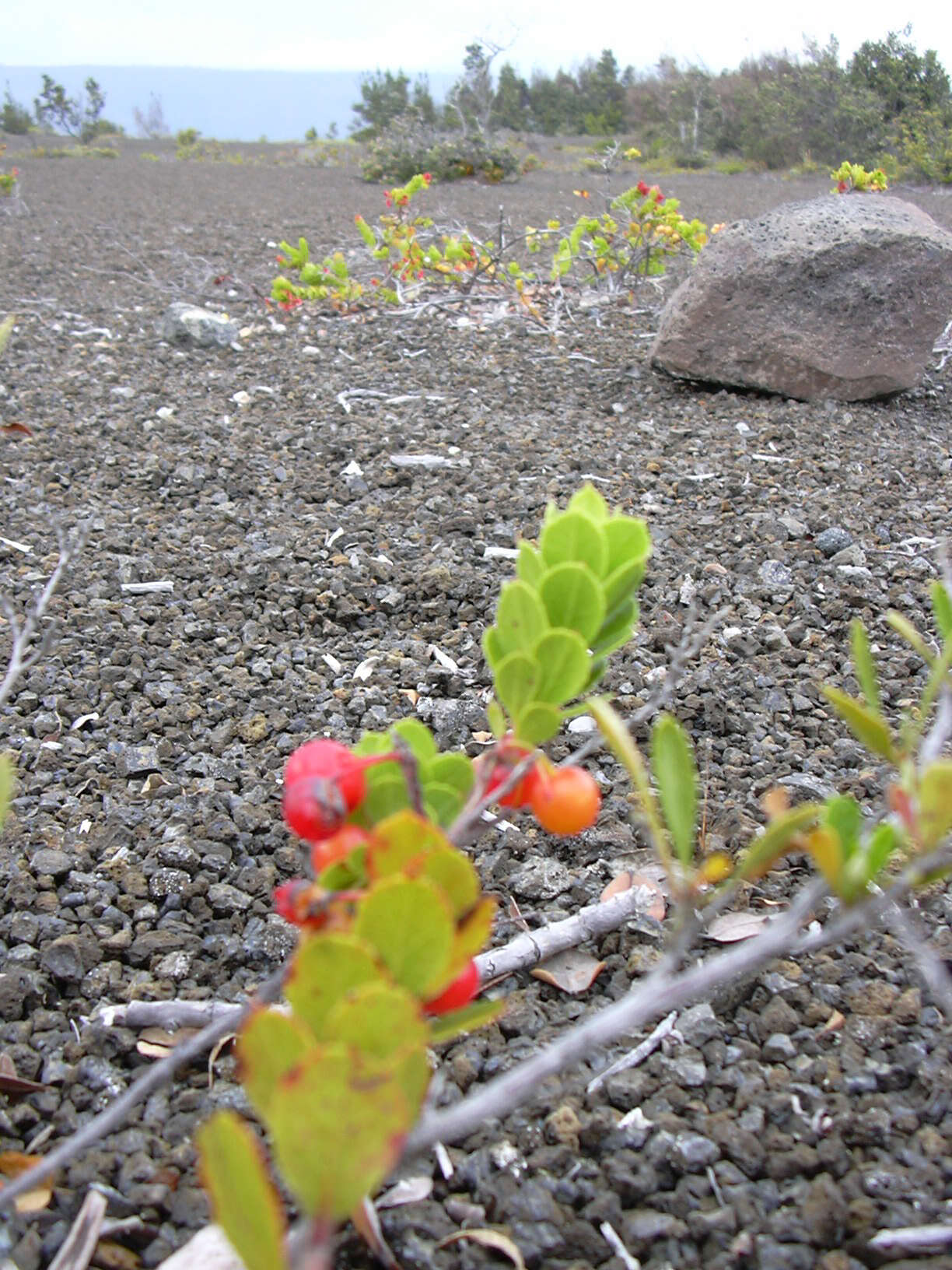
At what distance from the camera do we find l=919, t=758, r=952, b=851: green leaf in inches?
21.0

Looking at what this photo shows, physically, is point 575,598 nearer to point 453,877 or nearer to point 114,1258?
point 453,877

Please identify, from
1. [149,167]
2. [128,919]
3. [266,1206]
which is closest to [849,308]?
[128,919]

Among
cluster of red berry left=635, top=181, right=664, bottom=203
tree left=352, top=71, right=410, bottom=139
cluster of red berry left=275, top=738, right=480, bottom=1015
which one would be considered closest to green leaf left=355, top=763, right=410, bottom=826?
cluster of red berry left=275, top=738, right=480, bottom=1015

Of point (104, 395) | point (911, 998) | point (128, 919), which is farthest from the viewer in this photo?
point (104, 395)

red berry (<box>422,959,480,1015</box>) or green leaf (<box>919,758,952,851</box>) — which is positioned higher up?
green leaf (<box>919,758,952,851</box>)

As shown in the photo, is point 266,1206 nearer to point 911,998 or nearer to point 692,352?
point 911,998

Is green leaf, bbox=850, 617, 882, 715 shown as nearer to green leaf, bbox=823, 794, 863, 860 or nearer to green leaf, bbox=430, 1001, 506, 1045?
green leaf, bbox=823, 794, 863, 860

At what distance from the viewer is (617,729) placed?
0.60 m

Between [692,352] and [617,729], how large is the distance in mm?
3259

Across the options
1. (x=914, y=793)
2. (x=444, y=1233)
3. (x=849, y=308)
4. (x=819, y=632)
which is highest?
(x=849, y=308)

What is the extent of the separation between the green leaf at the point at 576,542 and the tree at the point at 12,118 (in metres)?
31.2

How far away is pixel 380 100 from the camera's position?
27.3 m

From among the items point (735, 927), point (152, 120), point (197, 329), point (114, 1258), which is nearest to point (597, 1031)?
point (114, 1258)

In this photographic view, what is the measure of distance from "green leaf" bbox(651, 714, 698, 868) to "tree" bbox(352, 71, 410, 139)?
28.1 metres
